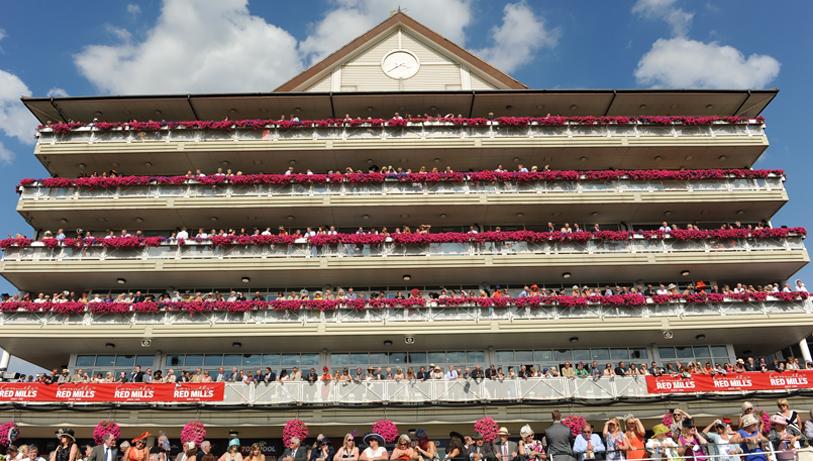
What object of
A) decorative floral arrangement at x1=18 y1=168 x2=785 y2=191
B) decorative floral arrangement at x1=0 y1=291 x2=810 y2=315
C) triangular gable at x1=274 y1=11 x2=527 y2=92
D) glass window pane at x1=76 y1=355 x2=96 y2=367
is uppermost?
triangular gable at x1=274 y1=11 x2=527 y2=92

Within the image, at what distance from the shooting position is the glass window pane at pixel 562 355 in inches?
1120

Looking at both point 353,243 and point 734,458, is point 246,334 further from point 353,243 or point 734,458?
point 734,458

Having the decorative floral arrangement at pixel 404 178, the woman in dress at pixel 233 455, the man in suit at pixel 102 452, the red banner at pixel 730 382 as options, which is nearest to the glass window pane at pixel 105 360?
the decorative floral arrangement at pixel 404 178

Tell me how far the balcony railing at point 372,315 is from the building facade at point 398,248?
9cm

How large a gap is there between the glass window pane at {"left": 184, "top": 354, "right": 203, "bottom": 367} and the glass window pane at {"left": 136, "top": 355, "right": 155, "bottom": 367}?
63.3 inches

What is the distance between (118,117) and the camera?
33531 mm

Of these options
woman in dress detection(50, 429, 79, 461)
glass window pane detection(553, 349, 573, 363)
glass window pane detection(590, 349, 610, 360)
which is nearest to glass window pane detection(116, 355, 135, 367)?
woman in dress detection(50, 429, 79, 461)

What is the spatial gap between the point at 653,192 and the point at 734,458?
19.8 metres

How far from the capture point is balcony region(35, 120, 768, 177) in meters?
31.4

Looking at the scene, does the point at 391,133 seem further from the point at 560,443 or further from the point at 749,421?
the point at 749,421

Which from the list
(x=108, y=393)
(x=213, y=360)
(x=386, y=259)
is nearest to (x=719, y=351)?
(x=386, y=259)

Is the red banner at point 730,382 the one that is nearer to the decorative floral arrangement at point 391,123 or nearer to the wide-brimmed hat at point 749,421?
the wide-brimmed hat at point 749,421

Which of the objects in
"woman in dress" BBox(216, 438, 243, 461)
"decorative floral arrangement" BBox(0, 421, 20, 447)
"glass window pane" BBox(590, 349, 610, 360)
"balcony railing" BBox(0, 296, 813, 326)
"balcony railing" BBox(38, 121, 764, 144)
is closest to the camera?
"woman in dress" BBox(216, 438, 243, 461)

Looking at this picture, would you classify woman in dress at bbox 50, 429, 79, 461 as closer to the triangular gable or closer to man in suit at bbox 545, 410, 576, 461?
man in suit at bbox 545, 410, 576, 461
